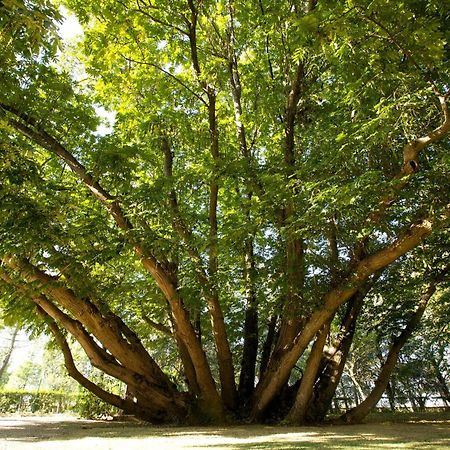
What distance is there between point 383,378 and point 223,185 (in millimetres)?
5683

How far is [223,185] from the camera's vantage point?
356 inches

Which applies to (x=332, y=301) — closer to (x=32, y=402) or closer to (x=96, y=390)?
(x=96, y=390)

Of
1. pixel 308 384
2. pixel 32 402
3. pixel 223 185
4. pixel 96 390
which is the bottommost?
pixel 32 402

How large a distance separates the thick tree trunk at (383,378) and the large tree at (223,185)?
68 cm

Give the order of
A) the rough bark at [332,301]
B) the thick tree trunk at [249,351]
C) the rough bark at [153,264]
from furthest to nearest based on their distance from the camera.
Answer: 1. the thick tree trunk at [249,351]
2. the rough bark at [153,264]
3. the rough bark at [332,301]

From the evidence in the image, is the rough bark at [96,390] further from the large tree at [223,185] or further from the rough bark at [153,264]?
the rough bark at [153,264]

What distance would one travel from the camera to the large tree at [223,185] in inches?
231

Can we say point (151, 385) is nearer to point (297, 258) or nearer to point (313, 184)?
point (297, 258)

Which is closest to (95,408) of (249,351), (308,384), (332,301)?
(249,351)

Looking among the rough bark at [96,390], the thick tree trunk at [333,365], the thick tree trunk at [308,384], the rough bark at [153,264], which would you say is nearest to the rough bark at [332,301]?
the thick tree trunk at [308,384]

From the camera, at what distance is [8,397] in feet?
66.8

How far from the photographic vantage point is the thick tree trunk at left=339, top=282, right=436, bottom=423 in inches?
355

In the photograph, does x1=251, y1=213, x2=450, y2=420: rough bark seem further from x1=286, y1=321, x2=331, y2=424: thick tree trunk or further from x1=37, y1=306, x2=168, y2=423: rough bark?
x1=37, y1=306, x2=168, y2=423: rough bark

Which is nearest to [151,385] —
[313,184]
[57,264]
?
[57,264]
